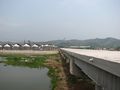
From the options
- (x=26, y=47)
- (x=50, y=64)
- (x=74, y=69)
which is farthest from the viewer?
(x=26, y=47)

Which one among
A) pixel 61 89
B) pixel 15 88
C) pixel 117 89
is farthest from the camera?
pixel 15 88

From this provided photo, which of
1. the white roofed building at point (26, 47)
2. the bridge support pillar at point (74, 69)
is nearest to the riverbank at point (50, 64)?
the bridge support pillar at point (74, 69)

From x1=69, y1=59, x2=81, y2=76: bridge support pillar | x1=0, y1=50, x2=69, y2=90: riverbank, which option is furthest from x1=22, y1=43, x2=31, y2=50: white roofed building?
x1=69, y1=59, x2=81, y2=76: bridge support pillar

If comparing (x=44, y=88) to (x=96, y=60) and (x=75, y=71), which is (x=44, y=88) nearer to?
(x=75, y=71)

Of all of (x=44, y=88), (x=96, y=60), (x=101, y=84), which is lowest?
(x=44, y=88)

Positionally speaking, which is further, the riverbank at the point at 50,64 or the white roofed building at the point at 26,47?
the white roofed building at the point at 26,47

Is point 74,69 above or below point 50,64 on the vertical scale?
above

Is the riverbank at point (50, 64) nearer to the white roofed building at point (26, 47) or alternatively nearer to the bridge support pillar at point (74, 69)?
the bridge support pillar at point (74, 69)

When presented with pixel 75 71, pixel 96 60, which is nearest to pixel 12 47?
pixel 75 71

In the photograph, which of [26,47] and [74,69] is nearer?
[74,69]

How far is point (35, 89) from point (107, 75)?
69.1 feet

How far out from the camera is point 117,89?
8273mm

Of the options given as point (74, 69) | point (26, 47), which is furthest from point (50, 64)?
point (26, 47)

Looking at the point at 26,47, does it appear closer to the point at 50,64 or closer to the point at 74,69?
the point at 50,64
